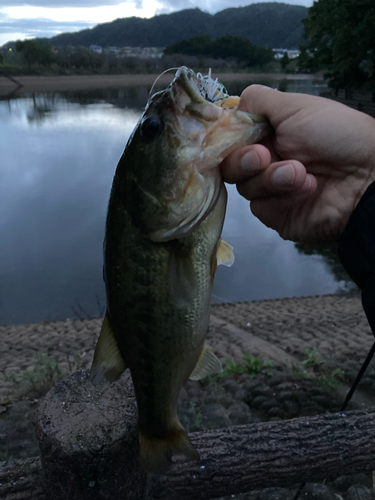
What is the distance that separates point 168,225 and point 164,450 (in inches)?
37.8

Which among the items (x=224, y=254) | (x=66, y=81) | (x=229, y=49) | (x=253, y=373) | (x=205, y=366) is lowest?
(x=253, y=373)

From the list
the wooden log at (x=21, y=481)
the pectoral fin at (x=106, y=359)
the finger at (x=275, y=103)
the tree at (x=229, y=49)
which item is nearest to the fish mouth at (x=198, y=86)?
the finger at (x=275, y=103)

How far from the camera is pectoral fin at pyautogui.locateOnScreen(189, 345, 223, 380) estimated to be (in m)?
1.67

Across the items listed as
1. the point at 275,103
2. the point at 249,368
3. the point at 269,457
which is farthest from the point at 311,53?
the point at 269,457

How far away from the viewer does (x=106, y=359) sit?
154 centimetres

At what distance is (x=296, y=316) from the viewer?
7.15 m

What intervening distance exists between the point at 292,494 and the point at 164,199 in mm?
2575

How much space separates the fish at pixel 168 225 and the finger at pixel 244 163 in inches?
1.7

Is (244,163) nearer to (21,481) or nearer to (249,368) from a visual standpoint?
(21,481)

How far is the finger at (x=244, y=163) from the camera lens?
1.45 m

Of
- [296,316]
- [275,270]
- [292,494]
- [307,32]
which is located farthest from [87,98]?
[292,494]

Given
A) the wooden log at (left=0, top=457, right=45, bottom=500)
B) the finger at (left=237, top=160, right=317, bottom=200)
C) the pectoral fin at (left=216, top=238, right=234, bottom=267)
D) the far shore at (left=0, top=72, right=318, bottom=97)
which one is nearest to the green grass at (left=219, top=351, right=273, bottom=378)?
the wooden log at (left=0, top=457, right=45, bottom=500)

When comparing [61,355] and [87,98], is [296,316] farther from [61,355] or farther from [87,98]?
[87,98]

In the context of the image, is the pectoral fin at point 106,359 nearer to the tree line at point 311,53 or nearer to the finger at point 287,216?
the finger at point 287,216
